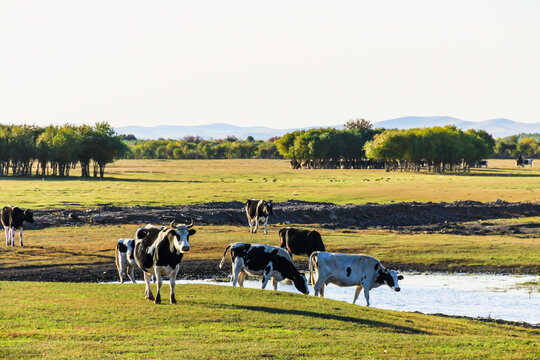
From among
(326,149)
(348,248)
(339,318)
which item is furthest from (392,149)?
(339,318)

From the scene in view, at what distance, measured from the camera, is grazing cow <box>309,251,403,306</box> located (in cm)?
2442

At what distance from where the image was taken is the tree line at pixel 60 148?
115 meters

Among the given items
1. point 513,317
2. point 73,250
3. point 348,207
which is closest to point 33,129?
point 348,207

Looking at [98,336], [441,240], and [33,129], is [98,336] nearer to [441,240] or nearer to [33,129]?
[441,240]

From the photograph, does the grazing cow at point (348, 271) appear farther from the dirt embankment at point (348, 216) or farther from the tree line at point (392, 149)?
the tree line at point (392, 149)

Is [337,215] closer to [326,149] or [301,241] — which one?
[301,241]

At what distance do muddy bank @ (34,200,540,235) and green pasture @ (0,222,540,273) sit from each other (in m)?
3.30

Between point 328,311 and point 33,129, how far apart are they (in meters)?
133

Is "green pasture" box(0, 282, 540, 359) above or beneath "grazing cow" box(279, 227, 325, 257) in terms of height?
beneath

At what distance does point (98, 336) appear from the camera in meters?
15.6

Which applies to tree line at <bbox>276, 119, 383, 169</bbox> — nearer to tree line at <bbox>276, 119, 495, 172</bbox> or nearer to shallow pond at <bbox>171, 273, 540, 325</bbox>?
tree line at <bbox>276, 119, 495, 172</bbox>

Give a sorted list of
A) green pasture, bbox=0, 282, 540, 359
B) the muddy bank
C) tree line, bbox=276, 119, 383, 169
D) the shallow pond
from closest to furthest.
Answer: green pasture, bbox=0, 282, 540, 359, the shallow pond, the muddy bank, tree line, bbox=276, 119, 383, 169

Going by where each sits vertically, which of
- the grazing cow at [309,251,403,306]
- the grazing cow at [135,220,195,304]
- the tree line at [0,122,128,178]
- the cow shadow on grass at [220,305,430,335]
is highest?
the tree line at [0,122,128,178]

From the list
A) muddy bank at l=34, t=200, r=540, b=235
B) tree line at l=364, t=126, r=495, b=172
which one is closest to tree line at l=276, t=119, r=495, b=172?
tree line at l=364, t=126, r=495, b=172
